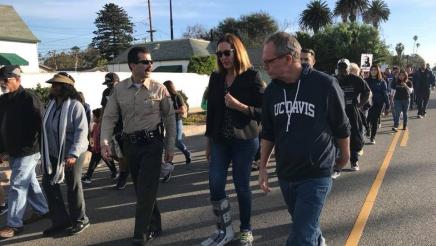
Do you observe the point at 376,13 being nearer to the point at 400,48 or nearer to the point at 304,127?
the point at 400,48

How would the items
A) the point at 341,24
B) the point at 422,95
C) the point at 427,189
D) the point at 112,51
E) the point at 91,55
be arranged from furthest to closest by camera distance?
the point at 112,51 < the point at 91,55 < the point at 341,24 < the point at 422,95 < the point at 427,189

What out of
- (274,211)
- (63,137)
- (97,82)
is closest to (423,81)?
(97,82)

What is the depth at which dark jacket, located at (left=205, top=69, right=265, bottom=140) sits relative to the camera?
14.4 ft

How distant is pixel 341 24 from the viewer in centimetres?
4788

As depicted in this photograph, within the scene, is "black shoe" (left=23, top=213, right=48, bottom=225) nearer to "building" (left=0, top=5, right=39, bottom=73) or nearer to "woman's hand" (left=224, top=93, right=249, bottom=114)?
"woman's hand" (left=224, top=93, right=249, bottom=114)

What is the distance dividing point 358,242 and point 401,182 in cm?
283

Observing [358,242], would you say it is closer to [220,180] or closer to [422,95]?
[220,180]

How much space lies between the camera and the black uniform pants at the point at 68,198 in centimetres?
504

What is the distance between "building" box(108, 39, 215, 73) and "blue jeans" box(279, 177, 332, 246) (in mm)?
42656

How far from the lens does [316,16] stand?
62031 millimetres

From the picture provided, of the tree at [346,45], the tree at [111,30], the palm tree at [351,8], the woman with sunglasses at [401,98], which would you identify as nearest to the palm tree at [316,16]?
the palm tree at [351,8]

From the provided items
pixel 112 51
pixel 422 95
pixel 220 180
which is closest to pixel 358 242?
pixel 220 180

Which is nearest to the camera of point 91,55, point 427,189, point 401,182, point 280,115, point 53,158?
point 280,115

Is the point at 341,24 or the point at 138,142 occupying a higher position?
the point at 341,24
